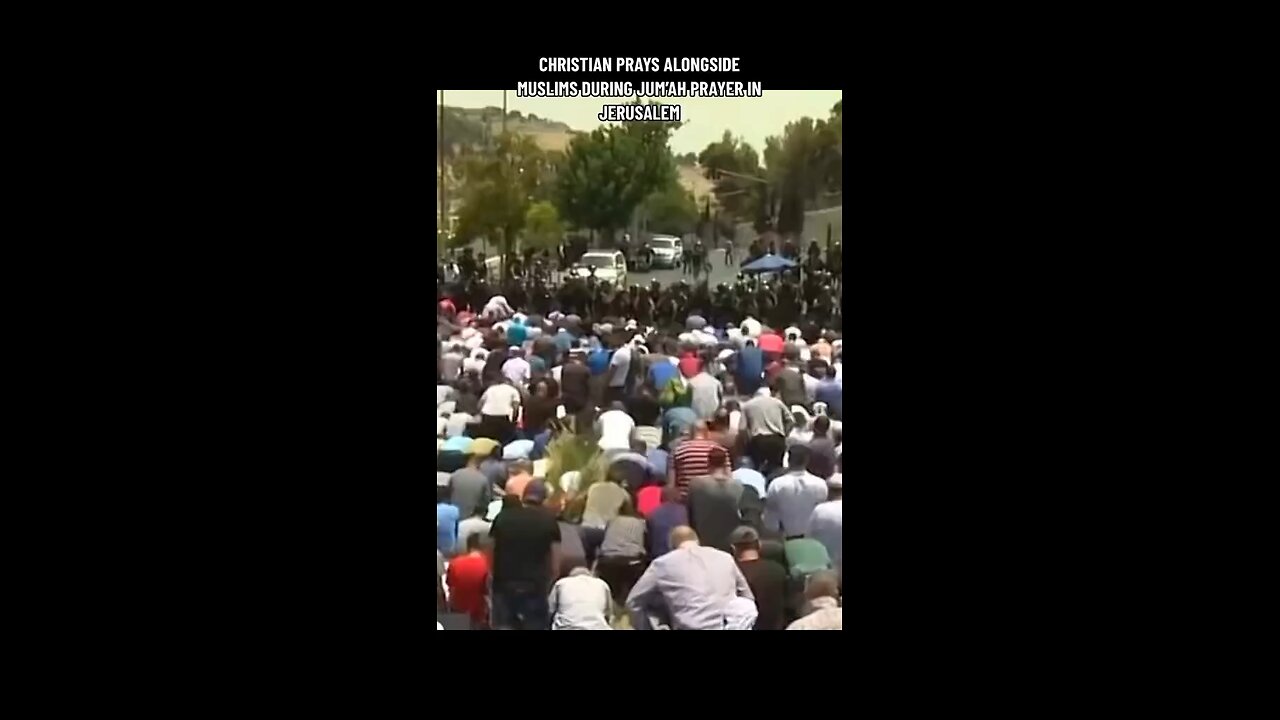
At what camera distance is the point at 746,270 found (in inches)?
206

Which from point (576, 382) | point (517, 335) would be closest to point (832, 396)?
point (576, 382)

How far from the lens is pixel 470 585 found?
5.11m

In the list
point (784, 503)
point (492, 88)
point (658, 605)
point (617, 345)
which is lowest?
point (658, 605)

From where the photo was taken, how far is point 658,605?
508cm

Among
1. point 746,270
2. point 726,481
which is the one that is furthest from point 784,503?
point 746,270

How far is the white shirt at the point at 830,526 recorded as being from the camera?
5137 millimetres

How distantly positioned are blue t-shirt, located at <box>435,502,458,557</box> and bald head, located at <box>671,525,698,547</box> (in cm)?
89

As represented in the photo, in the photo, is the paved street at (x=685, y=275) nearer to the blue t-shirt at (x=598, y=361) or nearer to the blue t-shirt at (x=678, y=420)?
the blue t-shirt at (x=598, y=361)

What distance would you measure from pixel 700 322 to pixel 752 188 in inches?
23.9

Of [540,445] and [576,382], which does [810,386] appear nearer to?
[576,382]

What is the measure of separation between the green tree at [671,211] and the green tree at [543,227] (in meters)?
0.37

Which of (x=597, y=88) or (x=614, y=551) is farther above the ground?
(x=597, y=88)

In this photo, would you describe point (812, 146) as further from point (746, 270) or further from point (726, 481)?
point (726, 481)

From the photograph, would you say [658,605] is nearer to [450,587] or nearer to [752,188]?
[450,587]
